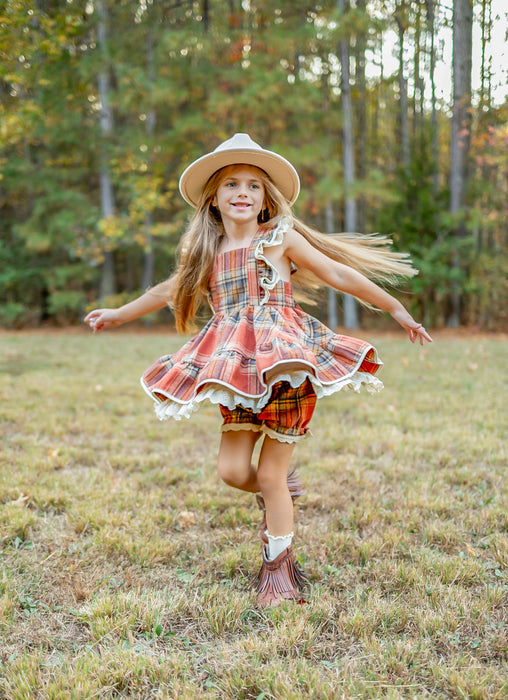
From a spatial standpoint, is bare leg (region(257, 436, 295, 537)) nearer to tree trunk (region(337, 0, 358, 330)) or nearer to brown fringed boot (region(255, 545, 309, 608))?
brown fringed boot (region(255, 545, 309, 608))

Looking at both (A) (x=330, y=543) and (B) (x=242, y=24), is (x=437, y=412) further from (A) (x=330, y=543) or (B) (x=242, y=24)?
(B) (x=242, y=24)

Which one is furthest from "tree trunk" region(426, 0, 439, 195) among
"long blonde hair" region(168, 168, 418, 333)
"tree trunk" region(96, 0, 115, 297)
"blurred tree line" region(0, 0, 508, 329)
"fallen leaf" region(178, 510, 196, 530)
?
"fallen leaf" region(178, 510, 196, 530)

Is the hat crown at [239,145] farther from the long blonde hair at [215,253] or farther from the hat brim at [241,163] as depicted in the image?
the long blonde hair at [215,253]

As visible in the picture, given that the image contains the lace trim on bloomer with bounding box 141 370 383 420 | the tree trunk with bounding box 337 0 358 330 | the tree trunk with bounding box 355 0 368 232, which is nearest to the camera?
the lace trim on bloomer with bounding box 141 370 383 420

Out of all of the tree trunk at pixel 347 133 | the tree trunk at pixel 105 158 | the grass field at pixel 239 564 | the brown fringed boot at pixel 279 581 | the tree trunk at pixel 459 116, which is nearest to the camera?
the grass field at pixel 239 564

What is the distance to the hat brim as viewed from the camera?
258cm

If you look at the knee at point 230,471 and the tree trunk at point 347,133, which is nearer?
the knee at point 230,471

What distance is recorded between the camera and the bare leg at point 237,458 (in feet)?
7.98

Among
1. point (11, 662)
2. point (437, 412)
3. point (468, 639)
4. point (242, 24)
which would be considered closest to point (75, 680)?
point (11, 662)

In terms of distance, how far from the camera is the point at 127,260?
1998cm

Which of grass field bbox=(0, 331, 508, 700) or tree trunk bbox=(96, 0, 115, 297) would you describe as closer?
grass field bbox=(0, 331, 508, 700)

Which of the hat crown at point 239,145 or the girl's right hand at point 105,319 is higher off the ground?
the hat crown at point 239,145

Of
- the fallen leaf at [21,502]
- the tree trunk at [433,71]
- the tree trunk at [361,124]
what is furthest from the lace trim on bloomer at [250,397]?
the tree trunk at [361,124]

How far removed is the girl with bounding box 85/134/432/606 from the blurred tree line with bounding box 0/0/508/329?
9951mm
